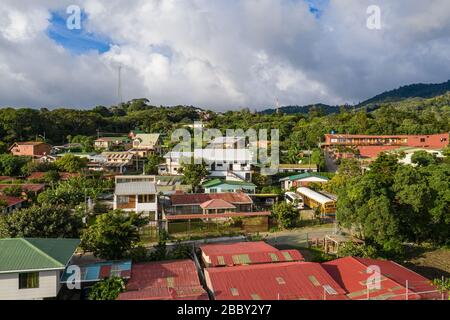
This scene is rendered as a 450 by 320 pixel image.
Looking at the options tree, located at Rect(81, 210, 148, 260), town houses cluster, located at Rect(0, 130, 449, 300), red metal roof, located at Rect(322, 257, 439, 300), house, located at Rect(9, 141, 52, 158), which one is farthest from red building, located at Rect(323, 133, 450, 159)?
house, located at Rect(9, 141, 52, 158)

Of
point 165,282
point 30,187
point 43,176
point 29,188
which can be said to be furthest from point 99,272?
point 43,176

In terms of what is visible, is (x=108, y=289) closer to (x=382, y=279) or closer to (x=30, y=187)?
(x=382, y=279)

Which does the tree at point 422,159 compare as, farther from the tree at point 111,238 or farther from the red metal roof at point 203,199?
the tree at point 111,238

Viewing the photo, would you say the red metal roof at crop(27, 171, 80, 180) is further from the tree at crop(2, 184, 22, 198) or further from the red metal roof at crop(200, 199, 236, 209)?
the red metal roof at crop(200, 199, 236, 209)

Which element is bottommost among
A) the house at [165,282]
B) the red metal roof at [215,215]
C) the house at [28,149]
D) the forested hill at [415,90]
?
the house at [165,282]

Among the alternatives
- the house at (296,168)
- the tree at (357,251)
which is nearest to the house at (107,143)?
the house at (296,168)

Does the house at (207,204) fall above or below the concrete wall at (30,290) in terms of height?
above

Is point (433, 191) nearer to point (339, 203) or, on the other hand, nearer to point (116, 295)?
point (339, 203)
